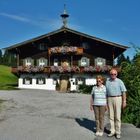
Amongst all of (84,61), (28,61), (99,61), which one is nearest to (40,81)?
(28,61)

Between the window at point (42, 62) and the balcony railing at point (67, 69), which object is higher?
the window at point (42, 62)

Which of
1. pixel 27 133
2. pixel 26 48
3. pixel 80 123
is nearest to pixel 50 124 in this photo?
pixel 80 123

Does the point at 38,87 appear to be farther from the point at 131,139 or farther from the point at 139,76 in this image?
the point at 131,139

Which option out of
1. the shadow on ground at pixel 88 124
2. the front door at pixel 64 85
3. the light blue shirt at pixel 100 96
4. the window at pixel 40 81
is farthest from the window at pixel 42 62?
the light blue shirt at pixel 100 96

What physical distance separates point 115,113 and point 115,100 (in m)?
0.38

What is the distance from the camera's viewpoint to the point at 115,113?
12.4 m

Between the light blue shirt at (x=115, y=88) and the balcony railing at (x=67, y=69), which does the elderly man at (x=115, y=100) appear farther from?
the balcony railing at (x=67, y=69)

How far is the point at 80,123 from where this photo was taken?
15.4m

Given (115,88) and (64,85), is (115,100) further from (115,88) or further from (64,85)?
(64,85)

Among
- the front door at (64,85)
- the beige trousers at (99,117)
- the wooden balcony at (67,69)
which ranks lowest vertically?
the beige trousers at (99,117)

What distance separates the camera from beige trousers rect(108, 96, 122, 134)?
40.2 feet

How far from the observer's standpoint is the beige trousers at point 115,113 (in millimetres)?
12266

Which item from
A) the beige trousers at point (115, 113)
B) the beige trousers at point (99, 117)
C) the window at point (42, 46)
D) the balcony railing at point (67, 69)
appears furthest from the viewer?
the window at point (42, 46)

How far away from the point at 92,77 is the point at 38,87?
7523 mm
